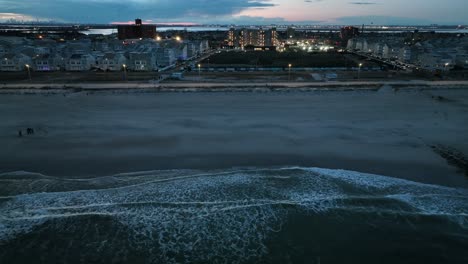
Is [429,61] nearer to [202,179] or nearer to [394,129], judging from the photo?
[394,129]

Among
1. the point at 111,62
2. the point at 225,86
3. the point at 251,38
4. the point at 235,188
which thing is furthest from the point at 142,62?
the point at 251,38

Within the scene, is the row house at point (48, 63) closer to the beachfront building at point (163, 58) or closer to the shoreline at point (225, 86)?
the shoreline at point (225, 86)

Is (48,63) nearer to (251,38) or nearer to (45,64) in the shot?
(45,64)

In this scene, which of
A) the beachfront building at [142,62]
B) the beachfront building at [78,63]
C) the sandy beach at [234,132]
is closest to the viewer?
the sandy beach at [234,132]

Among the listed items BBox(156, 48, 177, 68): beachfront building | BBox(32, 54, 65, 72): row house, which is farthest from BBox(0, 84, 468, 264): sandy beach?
BBox(156, 48, 177, 68): beachfront building

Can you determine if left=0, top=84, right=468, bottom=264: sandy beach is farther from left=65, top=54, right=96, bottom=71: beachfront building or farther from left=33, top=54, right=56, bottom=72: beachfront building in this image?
left=33, top=54, right=56, bottom=72: beachfront building

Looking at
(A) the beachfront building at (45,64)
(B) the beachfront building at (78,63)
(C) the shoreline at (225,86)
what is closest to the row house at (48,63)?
(A) the beachfront building at (45,64)
